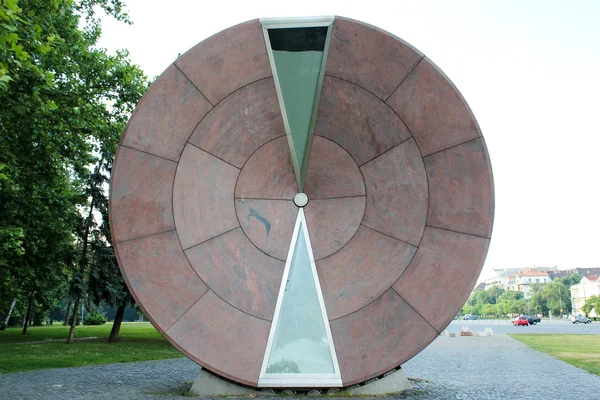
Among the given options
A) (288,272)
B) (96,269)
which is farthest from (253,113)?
(96,269)

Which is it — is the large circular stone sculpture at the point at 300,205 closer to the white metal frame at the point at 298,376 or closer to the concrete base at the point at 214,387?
the white metal frame at the point at 298,376

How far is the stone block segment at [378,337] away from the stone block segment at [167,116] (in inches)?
170

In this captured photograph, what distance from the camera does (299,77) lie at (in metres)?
10.3

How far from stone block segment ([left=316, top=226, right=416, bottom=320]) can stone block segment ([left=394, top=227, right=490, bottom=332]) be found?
9.8 inches

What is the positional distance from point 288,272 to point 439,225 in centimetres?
Result: 283

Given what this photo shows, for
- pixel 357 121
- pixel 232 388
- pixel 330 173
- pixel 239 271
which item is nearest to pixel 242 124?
pixel 330 173

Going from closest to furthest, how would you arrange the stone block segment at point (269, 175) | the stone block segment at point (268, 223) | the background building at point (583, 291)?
the stone block segment at point (268, 223) < the stone block segment at point (269, 175) < the background building at point (583, 291)

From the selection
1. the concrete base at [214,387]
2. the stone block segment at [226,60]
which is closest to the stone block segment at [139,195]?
the stone block segment at [226,60]

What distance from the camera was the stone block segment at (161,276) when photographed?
969 centimetres

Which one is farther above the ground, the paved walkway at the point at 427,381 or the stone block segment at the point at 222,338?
the stone block segment at the point at 222,338

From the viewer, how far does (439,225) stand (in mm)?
10023

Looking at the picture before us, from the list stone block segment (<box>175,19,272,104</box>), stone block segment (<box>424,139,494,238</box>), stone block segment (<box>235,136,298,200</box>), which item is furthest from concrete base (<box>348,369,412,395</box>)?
stone block segment (<box>175,19,272,104</box>)

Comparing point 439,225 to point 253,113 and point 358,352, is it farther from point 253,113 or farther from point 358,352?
point 253,113

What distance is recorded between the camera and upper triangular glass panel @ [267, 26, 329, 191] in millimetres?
10117
